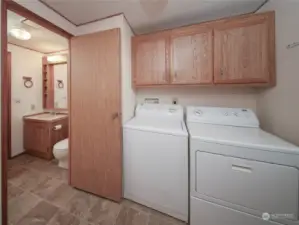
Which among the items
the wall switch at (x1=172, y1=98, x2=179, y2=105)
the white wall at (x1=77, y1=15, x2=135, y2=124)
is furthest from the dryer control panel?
the white wall at (x1=77, y1=15, x2=135, y2=124)

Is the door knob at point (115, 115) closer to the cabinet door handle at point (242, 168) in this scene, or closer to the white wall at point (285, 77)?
the cabinet door handle at point (242, 168)

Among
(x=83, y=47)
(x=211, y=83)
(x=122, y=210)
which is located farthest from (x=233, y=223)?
(x=83, y=47)

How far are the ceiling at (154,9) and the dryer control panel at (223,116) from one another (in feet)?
3.68

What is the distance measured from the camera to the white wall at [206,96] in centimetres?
185

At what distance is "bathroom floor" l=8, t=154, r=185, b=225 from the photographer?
1409 millimetres

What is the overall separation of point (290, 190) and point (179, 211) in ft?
3.03

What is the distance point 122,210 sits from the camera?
61.3 inches

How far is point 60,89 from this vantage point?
3.16m

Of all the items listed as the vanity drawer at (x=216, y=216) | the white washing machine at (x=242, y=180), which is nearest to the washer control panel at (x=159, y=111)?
the white washing machine at (x=242, y=180)

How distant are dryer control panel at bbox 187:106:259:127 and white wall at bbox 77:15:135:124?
830mm

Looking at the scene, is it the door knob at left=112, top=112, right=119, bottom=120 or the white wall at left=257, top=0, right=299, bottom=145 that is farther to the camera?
the door knob at left=112, top=112, right=119, bottom=120

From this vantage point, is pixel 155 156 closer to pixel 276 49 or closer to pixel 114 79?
pixel 114 79

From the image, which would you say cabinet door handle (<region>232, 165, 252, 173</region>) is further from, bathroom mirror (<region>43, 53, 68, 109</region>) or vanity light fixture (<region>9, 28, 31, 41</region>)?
bathroom mirror (<region>43, 53, 68, 109</region>)

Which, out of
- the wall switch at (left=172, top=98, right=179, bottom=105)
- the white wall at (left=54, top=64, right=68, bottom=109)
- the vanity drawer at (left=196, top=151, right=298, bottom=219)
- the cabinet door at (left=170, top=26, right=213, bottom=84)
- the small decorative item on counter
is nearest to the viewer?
the vanity drawer at (left=196, top=151, right=298, bottom=219)
